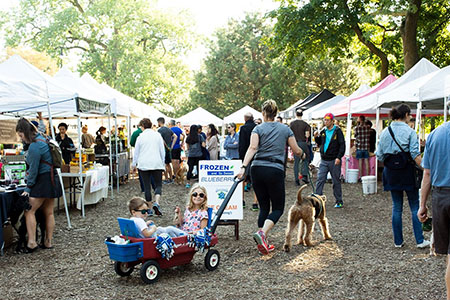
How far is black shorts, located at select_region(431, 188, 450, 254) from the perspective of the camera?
11.3 ft

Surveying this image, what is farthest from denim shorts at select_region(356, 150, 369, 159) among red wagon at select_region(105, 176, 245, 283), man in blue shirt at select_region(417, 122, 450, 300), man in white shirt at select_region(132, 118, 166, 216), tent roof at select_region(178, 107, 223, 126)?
tent roof at select_region(178, 107, 223, 126)

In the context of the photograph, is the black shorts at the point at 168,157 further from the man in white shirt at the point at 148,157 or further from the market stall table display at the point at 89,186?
the man in white shirt at the point at 148,157

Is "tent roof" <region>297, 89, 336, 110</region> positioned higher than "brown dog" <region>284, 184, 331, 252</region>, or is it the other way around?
"tent roof" <region>297, 89, 336, 110</region>

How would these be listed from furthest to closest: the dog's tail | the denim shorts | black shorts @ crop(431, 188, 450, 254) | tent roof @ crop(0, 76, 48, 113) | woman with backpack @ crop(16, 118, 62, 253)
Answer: the denim shorts
tent roof @ crop(0, 76, 48, 113)
woman with backpack @ crop(16, 118, 62, 253)
the dog's tail
black shorts @ crop(431, 188, 450, 254)

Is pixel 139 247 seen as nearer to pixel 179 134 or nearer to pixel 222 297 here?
pixel 222 297

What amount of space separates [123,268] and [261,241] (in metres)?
1.64

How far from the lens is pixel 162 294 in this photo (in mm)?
4742

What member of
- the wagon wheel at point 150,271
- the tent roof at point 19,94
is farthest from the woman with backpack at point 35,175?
the wagon wheel at point 150,271

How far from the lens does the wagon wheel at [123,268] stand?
525 cm

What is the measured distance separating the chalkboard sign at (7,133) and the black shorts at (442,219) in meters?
13.3

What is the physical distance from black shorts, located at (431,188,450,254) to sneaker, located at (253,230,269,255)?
263 centimetres

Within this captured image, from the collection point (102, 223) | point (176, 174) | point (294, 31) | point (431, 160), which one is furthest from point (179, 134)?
point (431, 160)

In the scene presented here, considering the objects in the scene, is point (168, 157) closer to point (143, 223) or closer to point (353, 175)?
point (353, 175)

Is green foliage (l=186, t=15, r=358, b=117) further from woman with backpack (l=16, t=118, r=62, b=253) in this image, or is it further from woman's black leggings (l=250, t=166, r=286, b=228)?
woman's black leggings (l=250, t=166, r=286, b=228)
